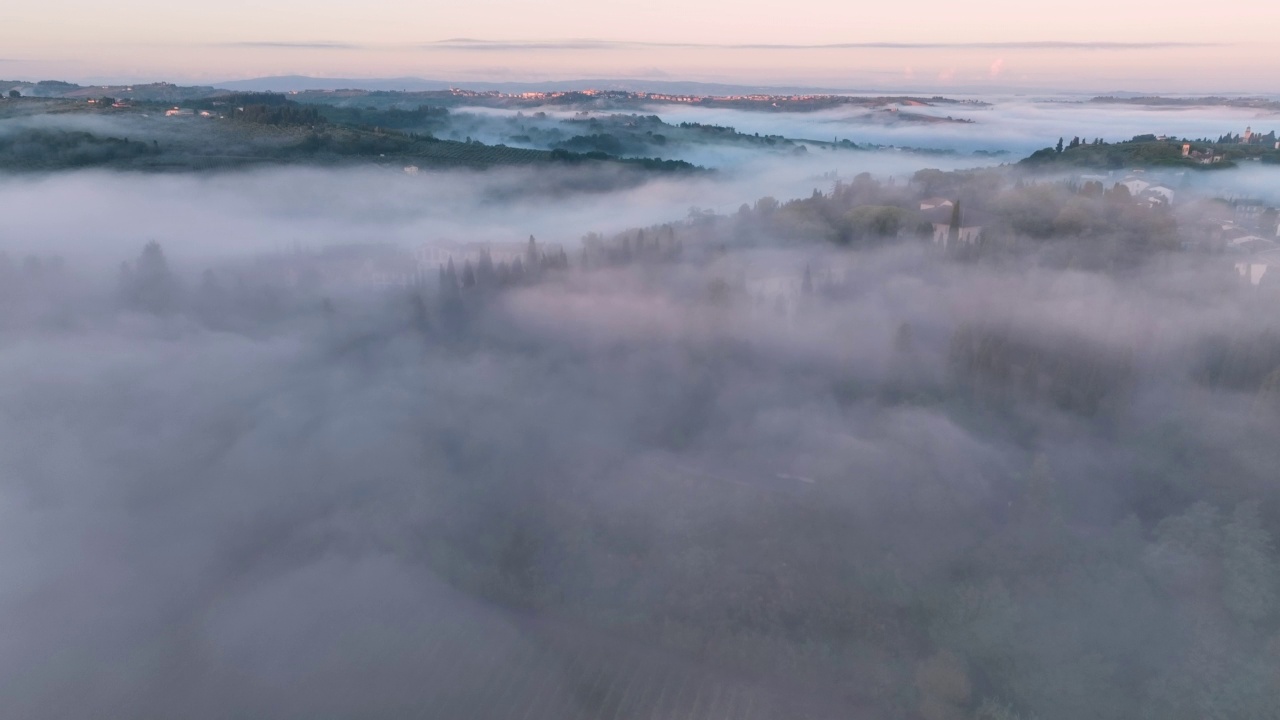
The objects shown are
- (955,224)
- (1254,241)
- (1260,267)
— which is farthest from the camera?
(955,224)

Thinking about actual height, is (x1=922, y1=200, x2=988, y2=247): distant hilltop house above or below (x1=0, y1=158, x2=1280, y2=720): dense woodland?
above

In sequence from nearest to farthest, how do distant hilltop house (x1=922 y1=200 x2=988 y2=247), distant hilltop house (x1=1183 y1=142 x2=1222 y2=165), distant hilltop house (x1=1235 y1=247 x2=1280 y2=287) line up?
distant hilltop house (x1=1235 y1=247 x2=1280 y2=287) < distant hilltop house (x1=922 y1=200 x2=988 y2=247) < distant hilltop house (x1=1183 y1=142 x2=1222 y2=165)

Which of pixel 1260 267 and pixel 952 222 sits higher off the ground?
pixel 952 222

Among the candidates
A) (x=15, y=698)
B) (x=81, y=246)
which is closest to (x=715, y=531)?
(x=15, y=698)

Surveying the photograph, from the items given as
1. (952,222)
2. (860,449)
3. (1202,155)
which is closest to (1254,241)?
(952,222)

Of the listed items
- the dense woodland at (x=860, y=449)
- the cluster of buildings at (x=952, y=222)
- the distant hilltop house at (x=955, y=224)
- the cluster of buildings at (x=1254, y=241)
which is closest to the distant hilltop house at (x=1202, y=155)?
the dense woodland at (x=860, y=449)

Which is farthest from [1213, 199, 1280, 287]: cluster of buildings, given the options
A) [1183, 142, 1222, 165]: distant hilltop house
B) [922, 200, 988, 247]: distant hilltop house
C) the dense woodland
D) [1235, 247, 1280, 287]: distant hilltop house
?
[1183, 142, 1222, 165]: distant hilltop house

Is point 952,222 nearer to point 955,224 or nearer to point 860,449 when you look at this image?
point 955,224

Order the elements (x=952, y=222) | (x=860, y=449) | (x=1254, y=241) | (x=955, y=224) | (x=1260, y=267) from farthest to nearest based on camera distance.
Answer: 1. (x=952, y=222)
2. (x=955, y=224)
3. (x=1254, y=241)
4. (x=1260, y=267)
5. (x=860, y=449)

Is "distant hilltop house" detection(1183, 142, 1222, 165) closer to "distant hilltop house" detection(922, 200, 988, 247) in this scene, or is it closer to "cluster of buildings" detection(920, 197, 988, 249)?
"cluster of buildings" detection(920, 197, 988, 249)
